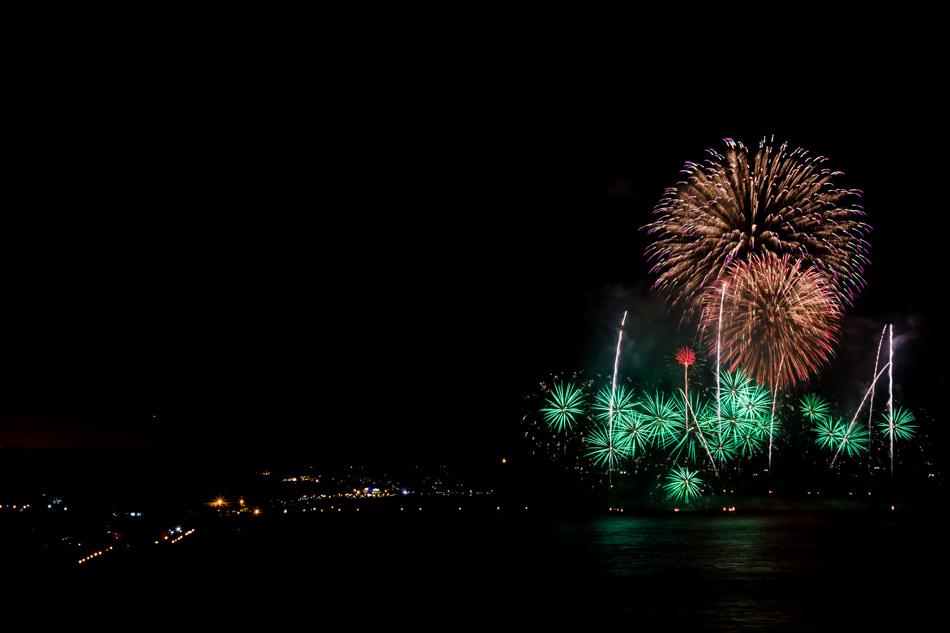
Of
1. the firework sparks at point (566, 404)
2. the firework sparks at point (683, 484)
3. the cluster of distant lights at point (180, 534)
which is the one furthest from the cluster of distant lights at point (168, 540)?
the firework sparks at point (683, 484)

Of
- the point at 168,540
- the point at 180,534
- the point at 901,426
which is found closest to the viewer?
the point at 168,540

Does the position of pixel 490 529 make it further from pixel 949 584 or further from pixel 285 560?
pixel 949 584

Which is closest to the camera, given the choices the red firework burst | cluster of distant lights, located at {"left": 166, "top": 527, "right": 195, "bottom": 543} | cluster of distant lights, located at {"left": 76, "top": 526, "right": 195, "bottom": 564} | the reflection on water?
the reflection on water

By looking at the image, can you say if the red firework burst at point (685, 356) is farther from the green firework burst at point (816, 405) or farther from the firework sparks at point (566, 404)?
the green firework burst at point (816, 405)

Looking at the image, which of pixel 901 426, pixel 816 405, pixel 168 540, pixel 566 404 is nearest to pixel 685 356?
pixel 566 404

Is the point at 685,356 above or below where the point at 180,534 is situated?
above

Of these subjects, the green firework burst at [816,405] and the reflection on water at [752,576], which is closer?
the reflection on water at [752,576]

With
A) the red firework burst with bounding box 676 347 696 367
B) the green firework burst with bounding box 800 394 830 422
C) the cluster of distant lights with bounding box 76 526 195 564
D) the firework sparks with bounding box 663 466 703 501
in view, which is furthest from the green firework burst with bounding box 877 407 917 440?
the cluster of distant lights with bounding box 76 526 195 564

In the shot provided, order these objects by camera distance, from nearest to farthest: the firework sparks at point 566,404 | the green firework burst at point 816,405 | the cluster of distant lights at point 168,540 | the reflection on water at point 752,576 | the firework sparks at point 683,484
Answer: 1. the reflection on water at point 752,576
2. the cluster of distant lights at point 168,540
3. the firework sparks at point 566,404
4. the green firework burst at point 816,405
5. the firework sparks at point 683,484

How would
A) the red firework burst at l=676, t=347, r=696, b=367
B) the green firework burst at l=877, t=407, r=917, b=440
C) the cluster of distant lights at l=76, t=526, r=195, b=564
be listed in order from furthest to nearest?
1. the green firework burst at l=877, t=407, r=917, b=440
2. the red firework burst at l=676, t=347, r=696, b=367
3. the cluster of distant lights at l=76, t=526, r=195, b=564

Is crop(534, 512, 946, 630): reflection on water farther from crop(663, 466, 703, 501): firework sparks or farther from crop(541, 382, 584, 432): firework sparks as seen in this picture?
Result: crop(663, 466, 703, 501): firework sparks

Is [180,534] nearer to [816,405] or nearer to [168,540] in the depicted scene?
[168,540]

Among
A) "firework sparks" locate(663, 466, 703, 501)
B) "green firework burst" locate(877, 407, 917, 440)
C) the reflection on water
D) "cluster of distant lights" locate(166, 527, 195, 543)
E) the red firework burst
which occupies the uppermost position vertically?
the red firework burst

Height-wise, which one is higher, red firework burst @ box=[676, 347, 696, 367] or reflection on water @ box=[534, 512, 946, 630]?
red firework burst @ box=[676, 347, 696, 367]
